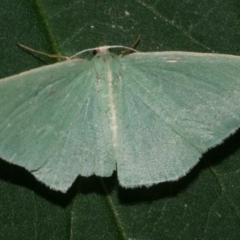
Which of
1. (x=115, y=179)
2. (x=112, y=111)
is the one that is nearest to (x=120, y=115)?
(x=112, y=111)

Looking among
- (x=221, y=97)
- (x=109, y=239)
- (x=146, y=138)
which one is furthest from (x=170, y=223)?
(x=221, y=97)

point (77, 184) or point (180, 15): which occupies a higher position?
point (180, 15)

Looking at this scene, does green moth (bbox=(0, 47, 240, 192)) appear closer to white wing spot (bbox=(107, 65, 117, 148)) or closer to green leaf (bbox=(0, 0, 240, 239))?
white wing spot (bbox=(107, 65, 117, 148))

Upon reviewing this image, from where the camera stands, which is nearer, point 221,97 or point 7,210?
point 221,97

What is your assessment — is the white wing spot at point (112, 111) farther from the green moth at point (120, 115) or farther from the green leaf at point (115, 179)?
the green leaf at point (115, 179)

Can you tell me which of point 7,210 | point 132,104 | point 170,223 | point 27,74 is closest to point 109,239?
point 170,223

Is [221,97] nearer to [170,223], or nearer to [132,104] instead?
[132,104]

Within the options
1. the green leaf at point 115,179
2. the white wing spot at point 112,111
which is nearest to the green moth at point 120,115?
the white wing spot at point 112,111

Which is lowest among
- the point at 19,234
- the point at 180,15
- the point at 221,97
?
the point at 19,234
